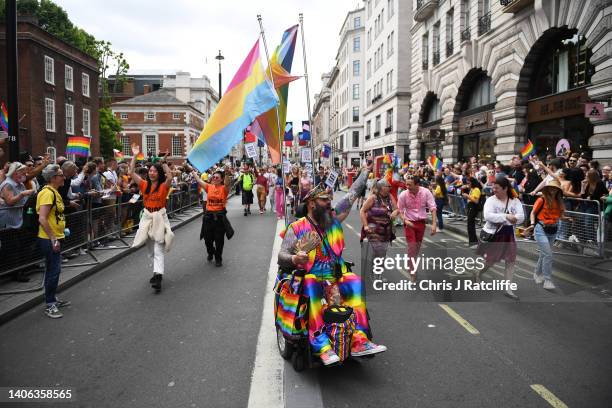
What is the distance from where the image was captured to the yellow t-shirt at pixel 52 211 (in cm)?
579

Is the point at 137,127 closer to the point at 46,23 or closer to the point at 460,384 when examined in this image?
the point at 46,23

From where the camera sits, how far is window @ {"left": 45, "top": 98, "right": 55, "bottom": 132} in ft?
121

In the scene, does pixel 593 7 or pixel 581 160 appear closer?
pixel 581 160

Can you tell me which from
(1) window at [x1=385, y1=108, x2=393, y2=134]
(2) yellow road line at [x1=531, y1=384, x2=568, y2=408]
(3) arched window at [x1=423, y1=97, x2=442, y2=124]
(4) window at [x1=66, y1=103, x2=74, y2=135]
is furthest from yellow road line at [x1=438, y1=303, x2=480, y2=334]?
(4) window at [x1=66, y1=103, x2=74, y2=135]

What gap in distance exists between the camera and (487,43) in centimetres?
2223

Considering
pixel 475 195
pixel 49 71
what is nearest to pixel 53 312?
pixel 475 195

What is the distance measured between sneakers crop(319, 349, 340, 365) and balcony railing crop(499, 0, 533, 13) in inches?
734

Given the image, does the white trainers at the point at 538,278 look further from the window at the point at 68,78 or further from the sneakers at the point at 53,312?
the window at the point at 68,78

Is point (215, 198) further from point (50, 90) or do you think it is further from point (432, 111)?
point (50, 90)

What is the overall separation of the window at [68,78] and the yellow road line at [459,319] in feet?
136

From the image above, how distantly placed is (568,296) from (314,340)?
450 centimetres

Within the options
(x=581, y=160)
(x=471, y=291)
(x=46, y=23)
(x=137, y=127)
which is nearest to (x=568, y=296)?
(x=471, y=291)

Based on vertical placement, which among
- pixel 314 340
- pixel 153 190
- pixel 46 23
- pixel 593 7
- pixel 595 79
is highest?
pixel 46 23

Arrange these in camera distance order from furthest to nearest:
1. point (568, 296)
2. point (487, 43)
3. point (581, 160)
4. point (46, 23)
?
1. point (46, 23)
2. point (487, 43)
3. point (581, 160)
4. point (568, 296)
